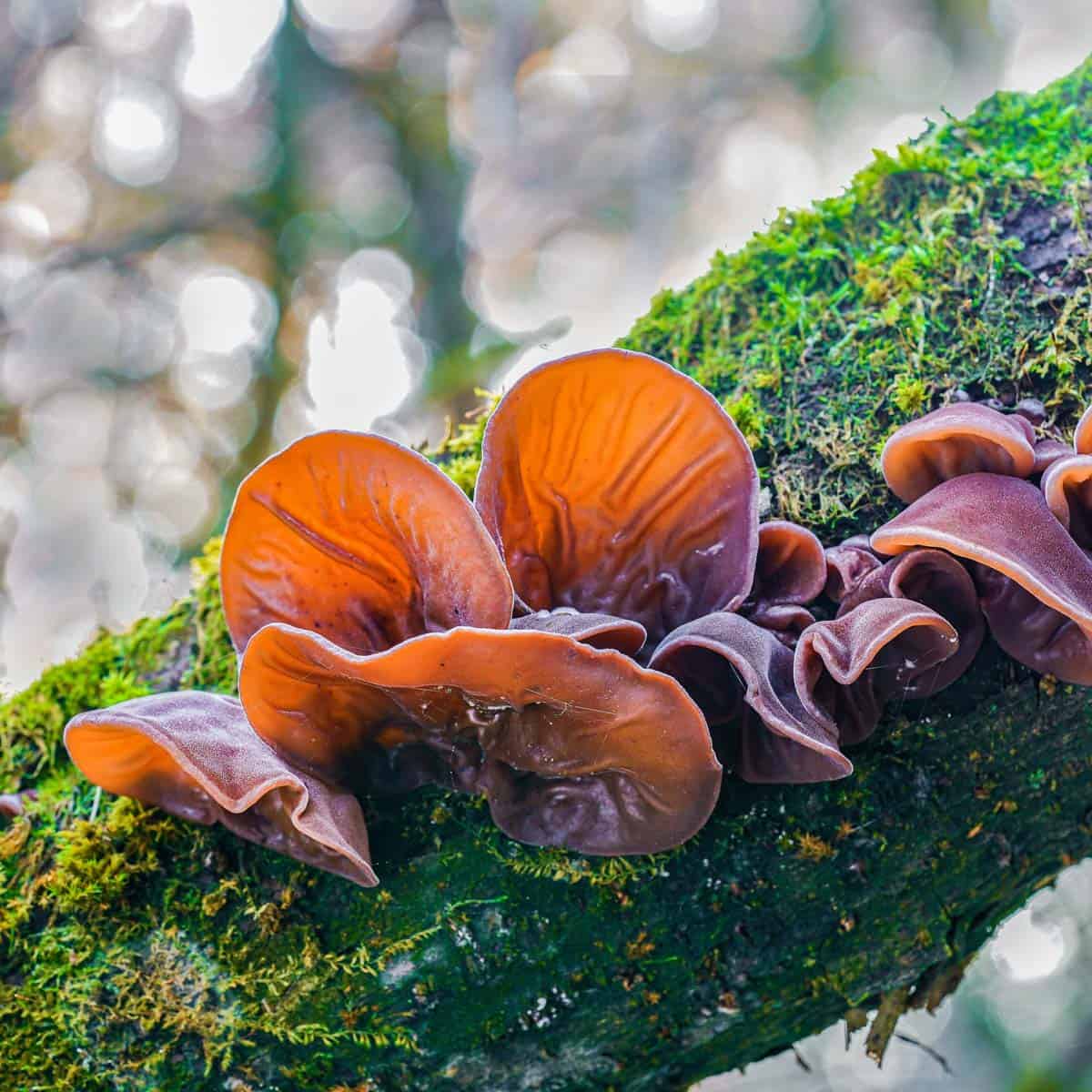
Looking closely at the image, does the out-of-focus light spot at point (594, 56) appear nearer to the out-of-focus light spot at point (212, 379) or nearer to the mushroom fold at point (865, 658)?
the out-of-focus light spot at point (212, 379)

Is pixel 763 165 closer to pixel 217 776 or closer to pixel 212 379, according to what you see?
pixel 212 379

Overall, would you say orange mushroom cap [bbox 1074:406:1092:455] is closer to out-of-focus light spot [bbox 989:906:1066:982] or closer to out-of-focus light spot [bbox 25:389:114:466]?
out-of-focus light spot [bbox 989:906:1066:982]

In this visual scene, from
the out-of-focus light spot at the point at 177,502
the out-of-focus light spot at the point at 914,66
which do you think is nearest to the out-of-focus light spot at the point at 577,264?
the out-of-focus light spot at the point at 914,66

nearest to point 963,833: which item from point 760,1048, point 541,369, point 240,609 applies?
point 760,1048

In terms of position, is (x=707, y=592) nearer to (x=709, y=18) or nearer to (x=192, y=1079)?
(x=192, y=1079)

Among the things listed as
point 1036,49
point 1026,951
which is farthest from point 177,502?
point 1036,49

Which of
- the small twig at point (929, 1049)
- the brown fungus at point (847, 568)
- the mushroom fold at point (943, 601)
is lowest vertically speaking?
the small twig at point (929, 1049)
